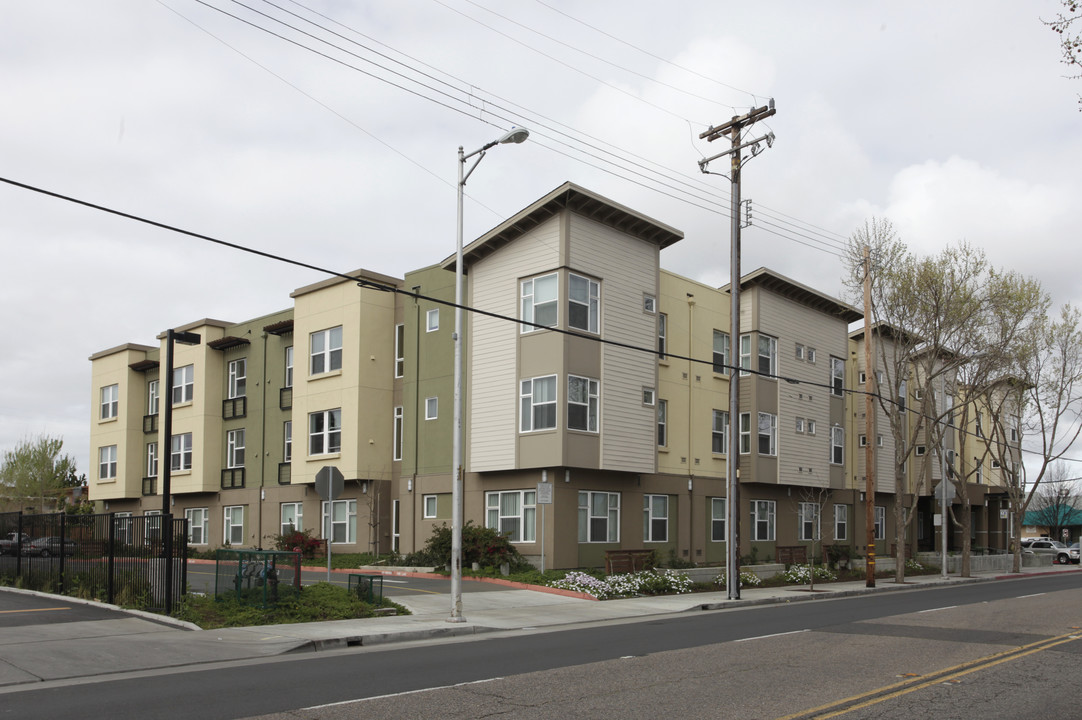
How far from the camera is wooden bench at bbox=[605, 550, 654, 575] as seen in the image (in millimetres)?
27797

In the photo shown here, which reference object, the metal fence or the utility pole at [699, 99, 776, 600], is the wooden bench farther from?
the metal fence

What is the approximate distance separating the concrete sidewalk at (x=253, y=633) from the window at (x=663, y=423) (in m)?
9.14

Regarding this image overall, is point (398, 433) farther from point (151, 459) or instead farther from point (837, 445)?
point (837, 445)

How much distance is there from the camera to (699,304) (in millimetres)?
35438

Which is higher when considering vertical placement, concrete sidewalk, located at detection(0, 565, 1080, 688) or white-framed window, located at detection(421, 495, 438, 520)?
white-framed window, located at detection(421, 495, 438, 520)

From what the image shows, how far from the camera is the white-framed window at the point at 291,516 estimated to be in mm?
37031

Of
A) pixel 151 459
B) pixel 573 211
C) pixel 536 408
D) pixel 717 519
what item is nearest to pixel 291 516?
pixel 151 459

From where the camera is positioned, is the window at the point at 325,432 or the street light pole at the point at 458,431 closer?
the street light pole at the point at 458,431

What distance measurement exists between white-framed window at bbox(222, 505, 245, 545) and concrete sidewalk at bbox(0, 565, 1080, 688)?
61.3 feet

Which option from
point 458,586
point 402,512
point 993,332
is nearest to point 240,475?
point 402,512

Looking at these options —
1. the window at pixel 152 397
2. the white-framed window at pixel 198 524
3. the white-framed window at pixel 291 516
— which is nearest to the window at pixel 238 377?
the white-framed window at pixel 198 524

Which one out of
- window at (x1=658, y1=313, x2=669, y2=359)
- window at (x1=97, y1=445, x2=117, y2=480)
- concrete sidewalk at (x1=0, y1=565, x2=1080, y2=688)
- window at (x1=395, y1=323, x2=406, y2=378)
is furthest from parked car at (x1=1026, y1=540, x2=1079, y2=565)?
window at (x1=97, y1=445, x2=117, y2=480)

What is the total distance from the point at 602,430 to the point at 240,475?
61.8ft

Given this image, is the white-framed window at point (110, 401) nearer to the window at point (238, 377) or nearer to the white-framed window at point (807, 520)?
the window at point (238, 377)
